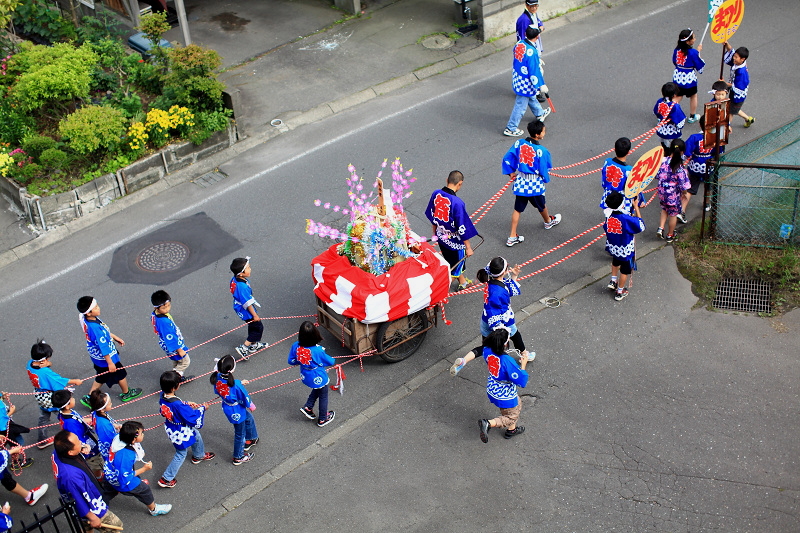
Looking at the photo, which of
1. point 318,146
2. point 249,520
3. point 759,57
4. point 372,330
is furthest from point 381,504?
point 759,57

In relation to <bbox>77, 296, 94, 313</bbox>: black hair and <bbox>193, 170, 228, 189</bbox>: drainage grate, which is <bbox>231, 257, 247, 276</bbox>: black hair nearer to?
<bbox>77, 296, 94, 313</bbox>: black hair

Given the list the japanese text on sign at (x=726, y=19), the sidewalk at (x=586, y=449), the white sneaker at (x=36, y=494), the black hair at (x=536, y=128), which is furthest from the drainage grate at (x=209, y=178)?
the japanese text on sign at (x=726, y=19)

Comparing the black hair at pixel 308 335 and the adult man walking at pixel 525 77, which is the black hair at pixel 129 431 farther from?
the adult man walking at pixel 525 77

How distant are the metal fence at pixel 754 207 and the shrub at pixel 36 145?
994 cm

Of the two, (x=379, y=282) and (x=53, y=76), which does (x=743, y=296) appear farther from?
(x=53, y=76)

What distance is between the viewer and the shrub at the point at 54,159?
11984mm

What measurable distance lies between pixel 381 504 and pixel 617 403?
2.86m

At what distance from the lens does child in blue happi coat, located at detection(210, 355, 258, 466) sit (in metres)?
7.55

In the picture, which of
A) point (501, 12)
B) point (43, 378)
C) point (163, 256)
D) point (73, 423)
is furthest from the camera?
point (501, 12)

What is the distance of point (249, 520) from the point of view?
7.57 metres

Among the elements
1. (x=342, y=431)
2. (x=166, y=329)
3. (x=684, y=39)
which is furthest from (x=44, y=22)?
(x=684, y=39)

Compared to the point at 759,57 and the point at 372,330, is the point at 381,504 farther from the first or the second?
the point at 759,57

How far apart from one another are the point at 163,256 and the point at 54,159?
2.66 meters

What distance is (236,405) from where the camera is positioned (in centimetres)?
770
